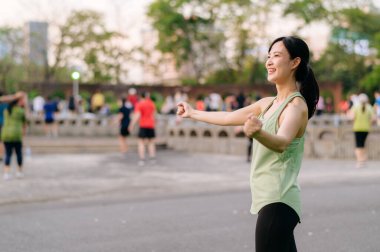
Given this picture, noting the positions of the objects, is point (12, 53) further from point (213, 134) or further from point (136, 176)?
point (136, 176)

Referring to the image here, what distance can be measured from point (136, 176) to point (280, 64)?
993 cm

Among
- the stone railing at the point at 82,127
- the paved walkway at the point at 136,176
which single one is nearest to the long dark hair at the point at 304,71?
the paved walkway at the point at 136,176

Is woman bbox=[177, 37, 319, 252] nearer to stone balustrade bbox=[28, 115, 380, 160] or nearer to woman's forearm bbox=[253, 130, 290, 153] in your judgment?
woman's forearm bbox=[253, 130, 290, 153]

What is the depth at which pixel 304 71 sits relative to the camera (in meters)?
3.39

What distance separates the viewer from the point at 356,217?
7871 millimetres

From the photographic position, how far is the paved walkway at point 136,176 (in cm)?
1064

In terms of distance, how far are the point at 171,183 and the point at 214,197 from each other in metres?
1.98

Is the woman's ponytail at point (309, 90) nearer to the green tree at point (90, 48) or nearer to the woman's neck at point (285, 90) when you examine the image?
the woman's neck at point (285, 90)

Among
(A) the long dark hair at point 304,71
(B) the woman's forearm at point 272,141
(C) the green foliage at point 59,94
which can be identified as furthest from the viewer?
(C) the green foliage at point 59,94

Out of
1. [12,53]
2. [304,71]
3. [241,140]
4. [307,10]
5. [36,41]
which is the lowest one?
[241,140]

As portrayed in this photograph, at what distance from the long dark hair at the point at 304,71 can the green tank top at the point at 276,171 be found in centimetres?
12

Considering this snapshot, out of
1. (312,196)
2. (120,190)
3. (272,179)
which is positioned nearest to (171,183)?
(120,190)

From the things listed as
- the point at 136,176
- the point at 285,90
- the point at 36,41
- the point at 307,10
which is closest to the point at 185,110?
the point at 285,90

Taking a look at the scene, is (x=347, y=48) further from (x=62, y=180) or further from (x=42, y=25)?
(x=62, y=180)
